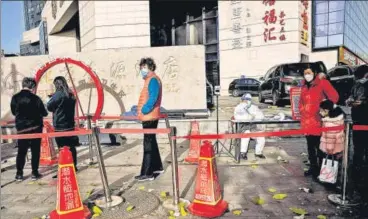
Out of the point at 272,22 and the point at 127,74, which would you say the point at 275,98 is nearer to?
the point at 127,74

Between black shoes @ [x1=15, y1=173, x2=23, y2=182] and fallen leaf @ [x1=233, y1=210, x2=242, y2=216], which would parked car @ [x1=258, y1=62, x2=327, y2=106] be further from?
black shoes @ [x1=15, y1=173, x2=23, y2=182]

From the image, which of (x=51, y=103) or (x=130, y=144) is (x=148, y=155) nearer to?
(x=51, y=103)

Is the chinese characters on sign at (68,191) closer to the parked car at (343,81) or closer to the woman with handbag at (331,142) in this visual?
the woman with handbag at (331,142)

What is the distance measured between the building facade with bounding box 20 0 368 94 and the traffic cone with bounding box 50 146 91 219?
17215 mm

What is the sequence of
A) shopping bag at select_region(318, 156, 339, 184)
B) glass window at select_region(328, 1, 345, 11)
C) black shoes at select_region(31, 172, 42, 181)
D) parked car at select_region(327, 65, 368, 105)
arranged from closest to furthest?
shopping bag at select_region(318, 156, 339, 184) < black shoes at select_region(31, 172, 42, 181) < parked car at select_region(327, 65, 368, 105) < glass window at select_region(328, 1, 345, 11)

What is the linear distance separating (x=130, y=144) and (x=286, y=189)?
4.97 m

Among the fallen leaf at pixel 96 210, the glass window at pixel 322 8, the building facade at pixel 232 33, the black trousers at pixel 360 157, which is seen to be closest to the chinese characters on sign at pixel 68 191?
the fallen leaf at pixel 96 210

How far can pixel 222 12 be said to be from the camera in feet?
74.9

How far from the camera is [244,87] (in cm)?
1969

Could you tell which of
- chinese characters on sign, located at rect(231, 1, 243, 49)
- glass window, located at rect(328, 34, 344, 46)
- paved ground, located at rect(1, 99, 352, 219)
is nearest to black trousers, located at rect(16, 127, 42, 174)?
paved ground, located at rect(1, 99, 352, 219)

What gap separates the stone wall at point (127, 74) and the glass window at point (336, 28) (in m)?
23.0

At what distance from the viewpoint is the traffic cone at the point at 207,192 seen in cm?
372

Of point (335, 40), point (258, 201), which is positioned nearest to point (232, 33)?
point (335, 40)

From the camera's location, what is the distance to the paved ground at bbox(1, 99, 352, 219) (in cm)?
396
